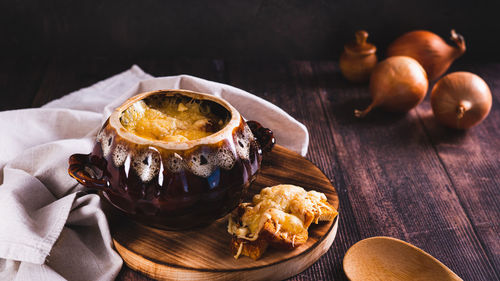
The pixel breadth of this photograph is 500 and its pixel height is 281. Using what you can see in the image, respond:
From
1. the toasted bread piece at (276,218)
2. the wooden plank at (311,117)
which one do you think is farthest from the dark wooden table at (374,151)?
the toasted bread piece at (276,218)

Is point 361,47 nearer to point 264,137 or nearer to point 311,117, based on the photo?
point 311,117

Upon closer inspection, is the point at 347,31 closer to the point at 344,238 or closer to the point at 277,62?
the point at 277,62

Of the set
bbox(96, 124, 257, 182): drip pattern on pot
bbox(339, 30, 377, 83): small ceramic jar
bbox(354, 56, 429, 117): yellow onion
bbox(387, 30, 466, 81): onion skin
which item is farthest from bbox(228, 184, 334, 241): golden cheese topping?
bbox(387, 30, 466, 81): onion skin

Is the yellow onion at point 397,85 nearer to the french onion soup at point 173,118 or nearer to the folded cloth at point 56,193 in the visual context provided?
the folded cloth at point 56,193

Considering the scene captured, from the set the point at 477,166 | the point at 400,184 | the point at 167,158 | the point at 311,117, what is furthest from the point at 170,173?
the point at 477,166

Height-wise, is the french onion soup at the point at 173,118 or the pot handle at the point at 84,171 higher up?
the french onion soup at the point at 173,118

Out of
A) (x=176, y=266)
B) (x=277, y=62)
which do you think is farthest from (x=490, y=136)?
(x=176, y=266)

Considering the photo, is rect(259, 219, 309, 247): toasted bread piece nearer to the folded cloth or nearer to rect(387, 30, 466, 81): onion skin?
the folded cloth
